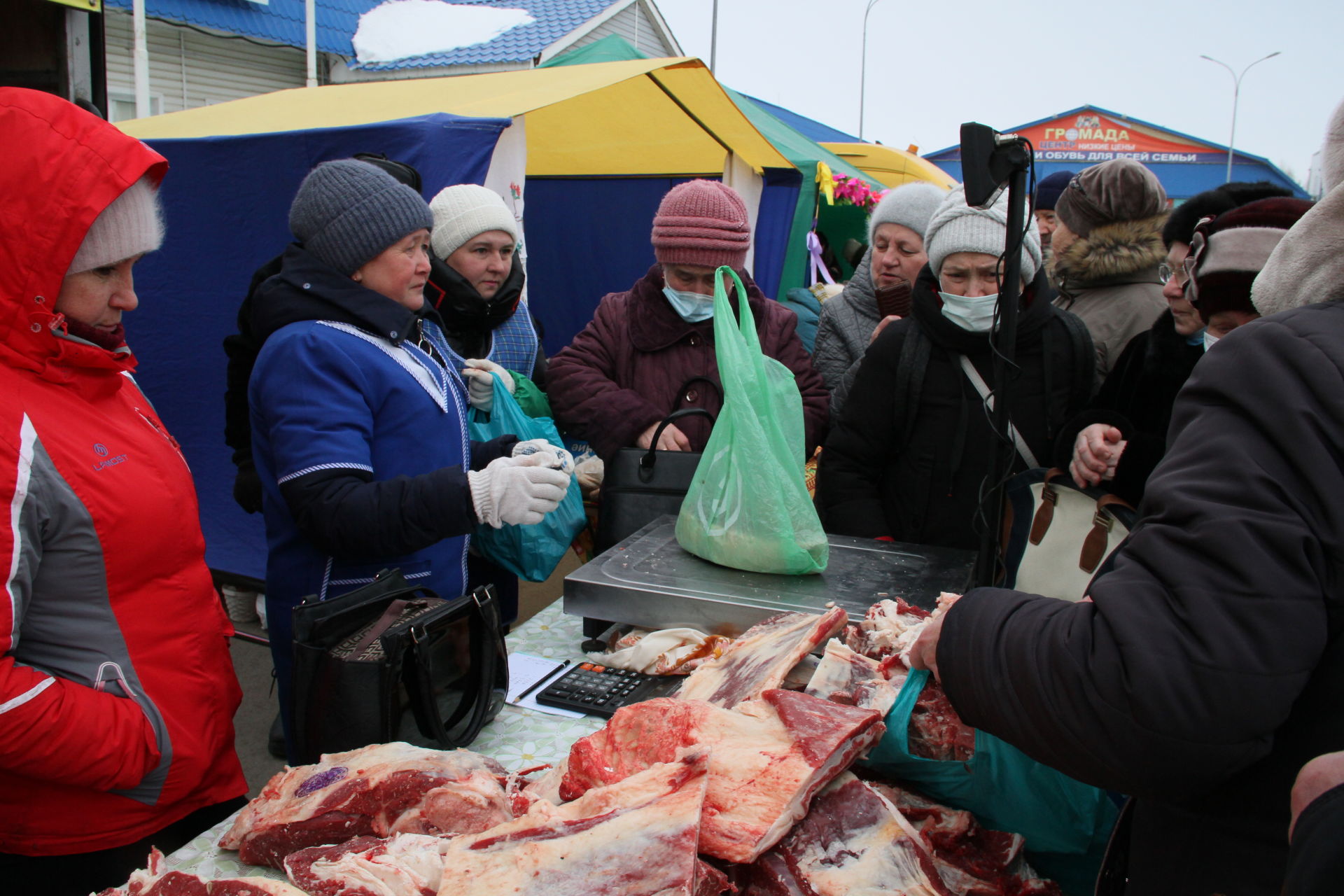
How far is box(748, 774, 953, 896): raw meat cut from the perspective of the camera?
1008mm

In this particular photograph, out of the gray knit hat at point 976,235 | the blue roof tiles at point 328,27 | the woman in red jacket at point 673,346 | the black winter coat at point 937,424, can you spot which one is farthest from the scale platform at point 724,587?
the blue roof tiles at point 328,27

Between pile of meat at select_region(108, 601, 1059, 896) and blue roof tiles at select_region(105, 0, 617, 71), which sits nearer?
pile of meat at select_region(108, 601, 1059, 896)

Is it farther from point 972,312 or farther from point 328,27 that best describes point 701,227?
point 328,27

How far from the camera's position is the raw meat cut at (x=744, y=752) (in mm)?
1020

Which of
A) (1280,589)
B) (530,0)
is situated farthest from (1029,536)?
(530,0)

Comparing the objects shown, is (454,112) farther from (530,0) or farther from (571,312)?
(530,0)

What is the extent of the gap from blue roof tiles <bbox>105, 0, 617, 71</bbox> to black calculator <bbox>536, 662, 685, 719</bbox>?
11.6 metres

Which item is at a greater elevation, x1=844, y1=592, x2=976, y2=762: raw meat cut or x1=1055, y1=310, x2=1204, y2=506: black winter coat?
x1=1055, y1=310, x2=1204, y2=506: black winter coat

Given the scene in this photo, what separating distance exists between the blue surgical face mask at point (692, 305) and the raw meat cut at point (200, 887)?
203 centimetres

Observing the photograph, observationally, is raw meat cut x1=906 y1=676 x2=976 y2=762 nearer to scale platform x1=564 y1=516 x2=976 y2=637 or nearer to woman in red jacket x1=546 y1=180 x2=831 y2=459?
scale platform x1=564 y1=516 x2=976 y2=637

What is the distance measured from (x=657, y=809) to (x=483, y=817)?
34 centimetres

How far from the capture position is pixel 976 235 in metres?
2.40

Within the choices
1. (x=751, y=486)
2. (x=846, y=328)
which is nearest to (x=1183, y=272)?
(x=751, y=486)

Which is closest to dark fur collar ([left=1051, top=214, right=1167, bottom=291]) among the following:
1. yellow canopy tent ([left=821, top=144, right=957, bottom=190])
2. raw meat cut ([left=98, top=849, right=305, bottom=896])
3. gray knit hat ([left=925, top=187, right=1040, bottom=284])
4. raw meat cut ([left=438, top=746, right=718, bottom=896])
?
gray knit hat ([left=925, top=187, right=1040, bottom=284])
